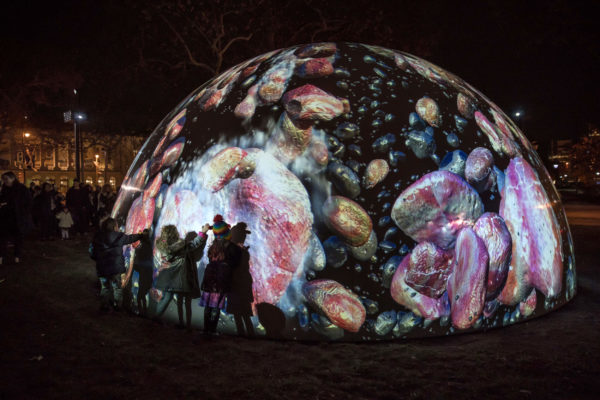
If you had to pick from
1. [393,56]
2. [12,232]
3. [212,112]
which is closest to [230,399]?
[212,112]

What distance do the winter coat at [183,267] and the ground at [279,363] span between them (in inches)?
22.5

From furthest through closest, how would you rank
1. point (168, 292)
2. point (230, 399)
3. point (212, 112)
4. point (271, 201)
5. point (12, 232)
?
point (12, 232) → point (212, 112) → point (168, 292) → point (271, 201) → point (230, 399)

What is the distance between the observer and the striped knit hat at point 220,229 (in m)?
5.54

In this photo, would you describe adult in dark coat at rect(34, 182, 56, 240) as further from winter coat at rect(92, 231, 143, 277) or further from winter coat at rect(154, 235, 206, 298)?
winter coat at rect(154, 235, 206, 298)

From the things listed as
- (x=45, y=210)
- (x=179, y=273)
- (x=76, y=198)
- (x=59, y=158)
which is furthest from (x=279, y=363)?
(x=59, y=158)

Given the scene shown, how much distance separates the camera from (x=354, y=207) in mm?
5539

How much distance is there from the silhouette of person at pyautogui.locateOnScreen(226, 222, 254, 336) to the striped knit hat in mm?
120

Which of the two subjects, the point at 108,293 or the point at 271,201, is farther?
the point at 108,293

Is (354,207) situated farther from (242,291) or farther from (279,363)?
(279,363)

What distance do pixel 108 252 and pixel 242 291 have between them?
2265 millimetres

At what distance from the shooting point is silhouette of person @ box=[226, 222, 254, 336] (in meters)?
5.59

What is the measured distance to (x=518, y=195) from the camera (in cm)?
642

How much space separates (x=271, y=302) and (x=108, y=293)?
2.79 meters

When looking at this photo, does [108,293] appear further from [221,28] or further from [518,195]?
[221,28]
